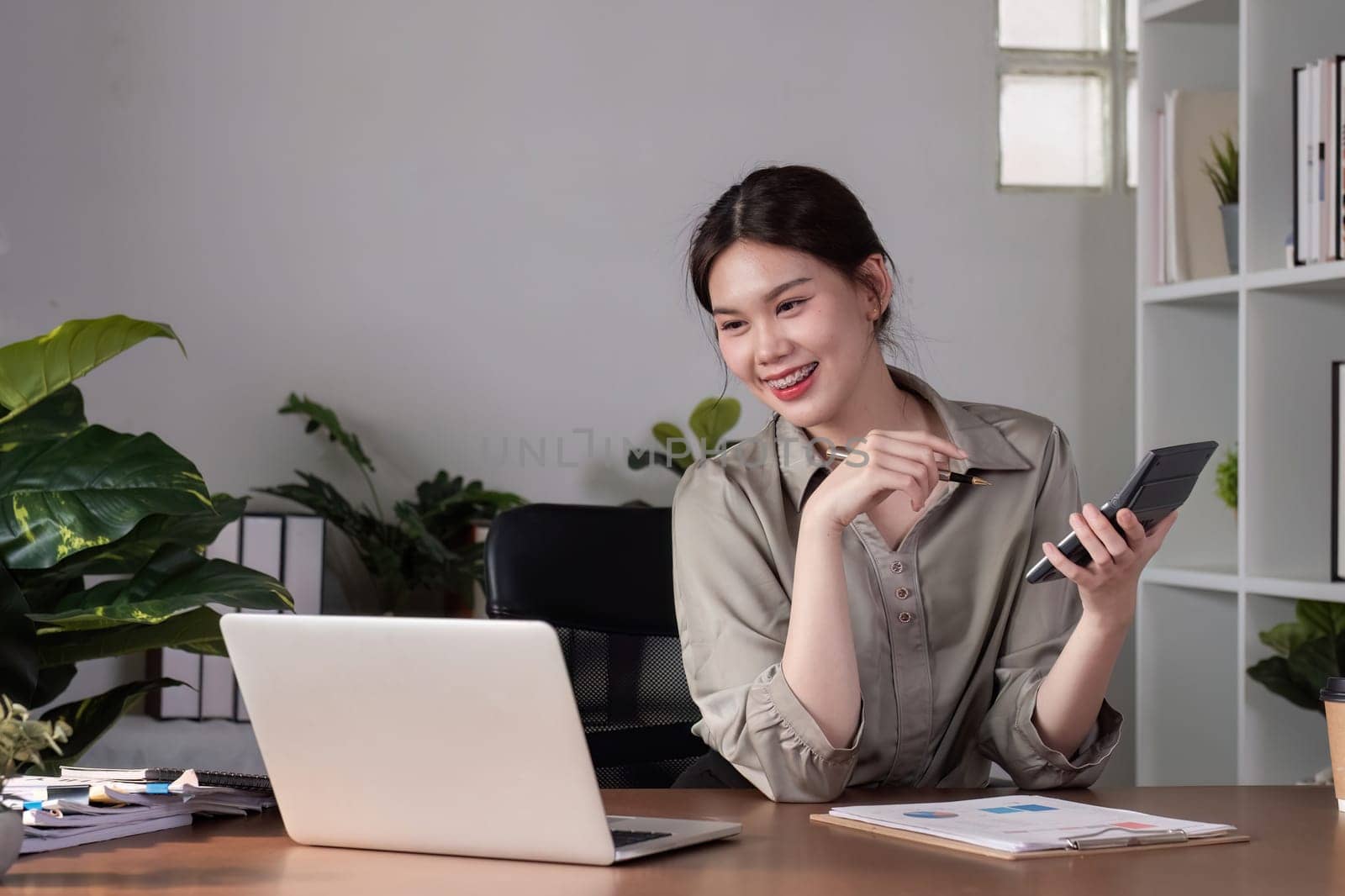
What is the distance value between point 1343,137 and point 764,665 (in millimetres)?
1455

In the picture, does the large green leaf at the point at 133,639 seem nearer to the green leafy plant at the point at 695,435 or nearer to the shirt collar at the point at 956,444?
the shirt collar at the point at 956,444

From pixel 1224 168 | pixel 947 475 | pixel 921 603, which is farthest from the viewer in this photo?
pixel 1224 168

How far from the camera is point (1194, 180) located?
8.84 feet

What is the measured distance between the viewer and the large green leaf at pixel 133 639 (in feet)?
6.27

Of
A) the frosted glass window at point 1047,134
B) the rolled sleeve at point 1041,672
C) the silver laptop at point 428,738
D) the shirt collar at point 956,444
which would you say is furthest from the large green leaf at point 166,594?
the frosted glass window at point 1047,134

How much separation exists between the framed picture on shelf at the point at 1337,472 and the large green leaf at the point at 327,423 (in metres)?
1.82

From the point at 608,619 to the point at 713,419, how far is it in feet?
4.85

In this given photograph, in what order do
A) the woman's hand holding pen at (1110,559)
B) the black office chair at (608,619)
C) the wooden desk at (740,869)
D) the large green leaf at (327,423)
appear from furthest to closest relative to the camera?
1. the large green leaf at (327,423)
2. the black office chair at (608,619)
3. the woman's hand holding pen at (1110,559)
4. the wooden desk at (740,869)

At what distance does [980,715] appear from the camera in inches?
59.4

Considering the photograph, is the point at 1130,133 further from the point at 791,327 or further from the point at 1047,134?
the point at 791,327

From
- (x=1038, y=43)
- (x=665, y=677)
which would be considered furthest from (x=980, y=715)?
(x=1038, y=43)

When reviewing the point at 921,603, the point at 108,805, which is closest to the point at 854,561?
the point at 921,603

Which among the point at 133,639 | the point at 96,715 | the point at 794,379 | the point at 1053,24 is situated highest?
the point at 1053,24

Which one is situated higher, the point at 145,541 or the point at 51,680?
the point at 145,541
